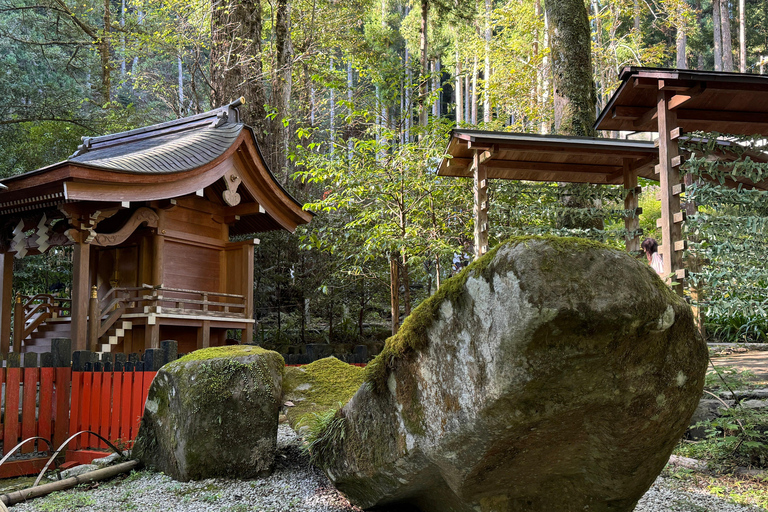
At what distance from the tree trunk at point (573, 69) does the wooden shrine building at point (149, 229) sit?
17.8 feet

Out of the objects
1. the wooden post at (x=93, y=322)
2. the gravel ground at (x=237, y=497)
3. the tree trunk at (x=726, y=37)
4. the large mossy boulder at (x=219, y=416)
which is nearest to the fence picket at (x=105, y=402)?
the gravel ground at (x=237, y=497)

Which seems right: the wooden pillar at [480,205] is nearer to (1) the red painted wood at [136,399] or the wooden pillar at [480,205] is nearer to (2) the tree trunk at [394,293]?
(2) the tree trunk at [394,293]

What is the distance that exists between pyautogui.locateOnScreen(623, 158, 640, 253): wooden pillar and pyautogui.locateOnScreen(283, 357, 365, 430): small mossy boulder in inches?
218

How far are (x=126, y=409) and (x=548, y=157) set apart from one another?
6.67m

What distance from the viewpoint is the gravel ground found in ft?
12.0

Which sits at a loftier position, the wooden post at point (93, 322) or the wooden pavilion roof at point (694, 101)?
the wooden pavilion roof at point (694, 101)

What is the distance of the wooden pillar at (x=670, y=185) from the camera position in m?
6.48

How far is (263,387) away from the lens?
4332mm

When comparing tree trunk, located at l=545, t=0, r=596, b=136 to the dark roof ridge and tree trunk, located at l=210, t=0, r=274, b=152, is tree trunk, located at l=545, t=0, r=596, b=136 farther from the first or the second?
tree trunk, located at l=210, t=0, r=274, b=152

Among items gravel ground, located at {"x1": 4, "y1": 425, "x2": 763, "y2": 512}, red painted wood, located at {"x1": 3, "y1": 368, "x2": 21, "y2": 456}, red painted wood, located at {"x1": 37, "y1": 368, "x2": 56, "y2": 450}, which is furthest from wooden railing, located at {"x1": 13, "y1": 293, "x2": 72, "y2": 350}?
gravel ground, located at {"x1": 4, "y1": 425, "x2": 763, "y2": 512}

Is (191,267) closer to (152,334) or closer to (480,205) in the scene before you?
(152,334)

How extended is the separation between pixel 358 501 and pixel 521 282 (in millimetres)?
2049

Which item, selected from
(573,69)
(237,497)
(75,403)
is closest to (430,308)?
(237,497)

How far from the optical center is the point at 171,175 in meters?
9.44
